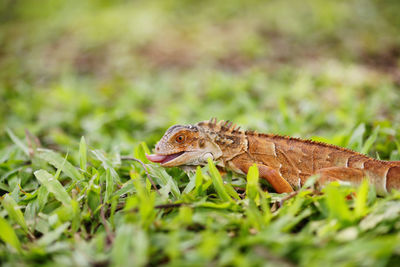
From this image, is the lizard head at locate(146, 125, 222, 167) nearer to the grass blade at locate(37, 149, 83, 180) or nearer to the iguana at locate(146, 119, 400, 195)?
the iguana at locate(146, 119, 400, 195)

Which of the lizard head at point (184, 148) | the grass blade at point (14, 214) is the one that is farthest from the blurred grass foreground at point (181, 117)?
the lizard head at point (184, 148)

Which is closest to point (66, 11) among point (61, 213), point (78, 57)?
point (78, 57)

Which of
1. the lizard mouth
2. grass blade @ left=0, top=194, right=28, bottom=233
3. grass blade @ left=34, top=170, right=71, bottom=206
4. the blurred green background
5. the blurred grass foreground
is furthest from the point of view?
the blurred green background

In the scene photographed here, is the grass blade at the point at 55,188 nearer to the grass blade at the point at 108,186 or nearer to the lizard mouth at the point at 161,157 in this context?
the grass blade at the point at 108,186

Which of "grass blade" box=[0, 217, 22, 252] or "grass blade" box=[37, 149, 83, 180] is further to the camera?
"grass blade" box=[37, 149, 83, 180]

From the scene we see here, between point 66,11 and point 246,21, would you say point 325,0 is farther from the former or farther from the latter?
point 66,11

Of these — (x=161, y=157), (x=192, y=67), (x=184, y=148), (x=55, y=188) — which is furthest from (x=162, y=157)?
(x=192, y=67)

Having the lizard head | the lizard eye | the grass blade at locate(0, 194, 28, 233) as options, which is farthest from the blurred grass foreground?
the lizard eye
